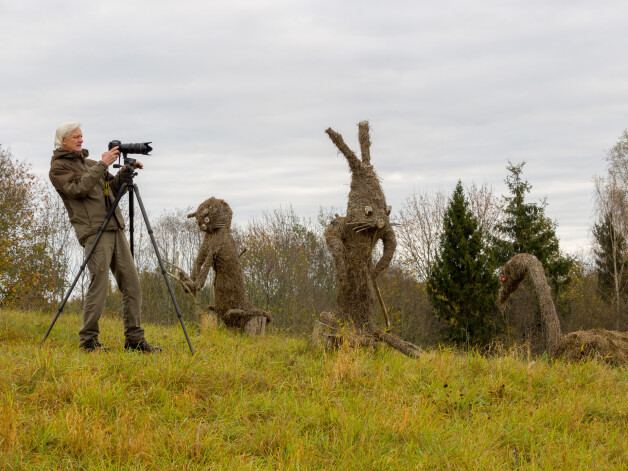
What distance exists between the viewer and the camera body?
237 inches

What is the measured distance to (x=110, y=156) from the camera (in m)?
5.90

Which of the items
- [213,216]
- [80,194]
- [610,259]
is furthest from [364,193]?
[610,259]

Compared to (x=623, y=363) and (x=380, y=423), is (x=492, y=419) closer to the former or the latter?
(x=380, y=423)

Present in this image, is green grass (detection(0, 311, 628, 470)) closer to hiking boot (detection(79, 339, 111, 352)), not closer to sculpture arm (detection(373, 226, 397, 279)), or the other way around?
hiking boot (detection(79, 339, 111, 352))

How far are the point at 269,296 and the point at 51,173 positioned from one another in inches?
626

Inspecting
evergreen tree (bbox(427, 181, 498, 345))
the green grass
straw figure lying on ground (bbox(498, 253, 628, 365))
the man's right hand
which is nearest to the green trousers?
the green grass

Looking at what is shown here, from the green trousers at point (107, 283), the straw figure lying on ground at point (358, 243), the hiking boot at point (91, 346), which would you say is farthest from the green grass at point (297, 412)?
the straw figure lying on ground at point (358, 243)

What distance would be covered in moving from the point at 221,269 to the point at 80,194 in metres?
3.80

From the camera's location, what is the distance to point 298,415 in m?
4.60

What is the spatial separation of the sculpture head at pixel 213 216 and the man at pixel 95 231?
316 cm

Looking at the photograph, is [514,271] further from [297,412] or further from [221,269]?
[297,412]

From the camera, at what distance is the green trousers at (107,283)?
19.6ft

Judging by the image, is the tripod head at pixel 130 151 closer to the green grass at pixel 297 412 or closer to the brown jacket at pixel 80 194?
the brown jacket at pixel 80 194

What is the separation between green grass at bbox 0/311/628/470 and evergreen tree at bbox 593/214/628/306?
83.6 ft
